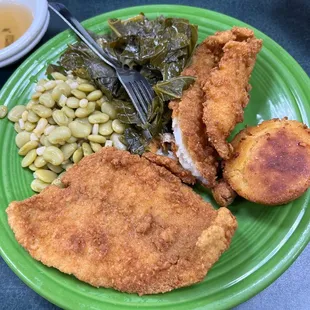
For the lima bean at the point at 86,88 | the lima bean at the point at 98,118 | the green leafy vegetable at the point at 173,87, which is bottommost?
the lima bean at the point at 98,118

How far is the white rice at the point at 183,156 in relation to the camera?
7.82 ft

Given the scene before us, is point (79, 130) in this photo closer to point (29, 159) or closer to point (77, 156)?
point (77, 156)

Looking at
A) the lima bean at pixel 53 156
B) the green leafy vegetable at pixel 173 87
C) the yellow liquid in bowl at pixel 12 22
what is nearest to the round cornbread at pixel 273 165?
the green leafy vegetable at pixel 173 87

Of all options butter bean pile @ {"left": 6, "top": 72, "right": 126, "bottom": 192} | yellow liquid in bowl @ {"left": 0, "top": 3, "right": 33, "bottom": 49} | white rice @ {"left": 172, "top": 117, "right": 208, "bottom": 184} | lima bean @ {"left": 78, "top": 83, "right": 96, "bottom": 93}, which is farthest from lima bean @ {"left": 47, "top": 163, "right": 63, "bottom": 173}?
yellow liquid in bowl @ {"left": 0, "top": 3, "right": 33, "bottom": 49}

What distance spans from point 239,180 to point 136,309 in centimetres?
87

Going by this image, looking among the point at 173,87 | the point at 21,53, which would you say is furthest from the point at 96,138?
the point at 21,53

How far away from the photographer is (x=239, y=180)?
2.22 meters

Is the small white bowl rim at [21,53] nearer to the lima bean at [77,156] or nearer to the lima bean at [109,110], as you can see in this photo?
the lima bean at [109,110]

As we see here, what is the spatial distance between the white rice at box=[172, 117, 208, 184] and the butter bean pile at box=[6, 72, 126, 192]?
41 centimetres

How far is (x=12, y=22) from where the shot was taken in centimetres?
337

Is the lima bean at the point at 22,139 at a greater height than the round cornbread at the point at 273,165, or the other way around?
the round cornbread at the point at 273,165

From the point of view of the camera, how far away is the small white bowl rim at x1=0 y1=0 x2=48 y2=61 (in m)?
2.96

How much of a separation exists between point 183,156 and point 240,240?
23.0 inches

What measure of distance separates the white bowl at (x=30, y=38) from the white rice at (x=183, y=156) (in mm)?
1354
